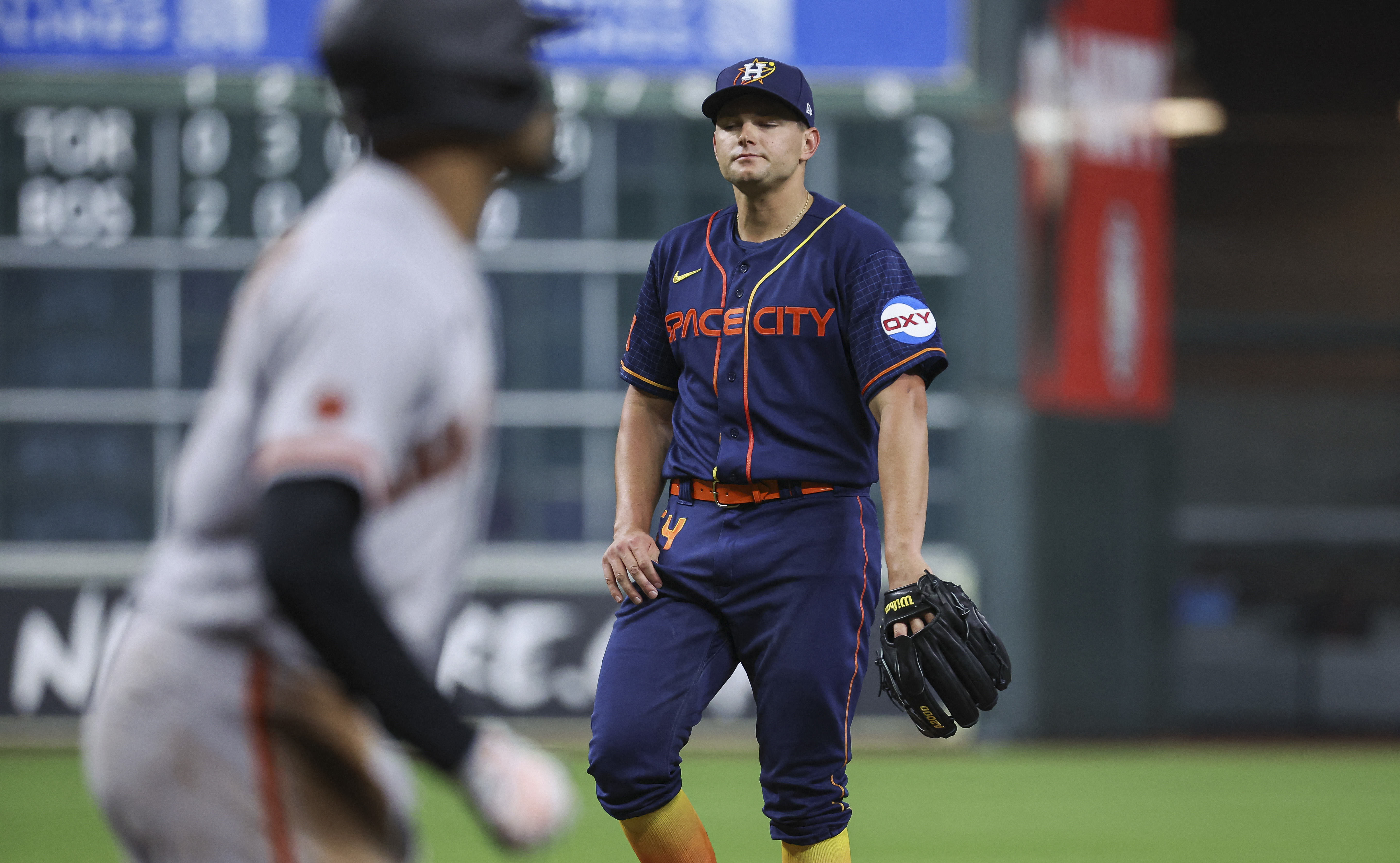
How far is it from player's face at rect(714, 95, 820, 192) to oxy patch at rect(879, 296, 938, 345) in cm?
41

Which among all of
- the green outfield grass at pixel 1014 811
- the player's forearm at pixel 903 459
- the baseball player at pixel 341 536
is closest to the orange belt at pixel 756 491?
the player's forearm at pixel 903 459

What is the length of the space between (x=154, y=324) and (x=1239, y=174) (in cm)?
1009

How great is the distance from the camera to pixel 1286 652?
16.3 m

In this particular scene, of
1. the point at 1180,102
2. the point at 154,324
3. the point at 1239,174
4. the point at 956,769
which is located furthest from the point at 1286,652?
the point at 154,324

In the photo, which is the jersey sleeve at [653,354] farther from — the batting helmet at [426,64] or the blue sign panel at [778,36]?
the blue sign panel at [778,36]

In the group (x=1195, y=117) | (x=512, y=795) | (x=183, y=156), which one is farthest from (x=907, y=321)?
(x=1195, y=117)

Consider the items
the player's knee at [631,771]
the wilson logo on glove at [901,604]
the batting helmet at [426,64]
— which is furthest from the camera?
the player's knee at [631,771]

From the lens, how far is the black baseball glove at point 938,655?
3203 mm

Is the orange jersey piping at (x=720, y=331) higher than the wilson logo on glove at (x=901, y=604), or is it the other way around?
the orange jersey piping at (x=720, y=331)

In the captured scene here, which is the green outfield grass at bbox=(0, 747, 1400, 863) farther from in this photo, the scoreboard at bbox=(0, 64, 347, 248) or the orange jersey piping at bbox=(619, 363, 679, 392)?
the scoreboard at bbox=(0, 64, 347, 248)

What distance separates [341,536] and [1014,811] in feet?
22.6

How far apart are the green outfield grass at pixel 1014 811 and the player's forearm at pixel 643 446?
2816 mm

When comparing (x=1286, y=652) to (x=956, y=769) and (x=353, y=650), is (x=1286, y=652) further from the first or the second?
(x=353, y=650)

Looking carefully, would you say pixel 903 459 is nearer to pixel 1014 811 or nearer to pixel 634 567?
pixel 634 567
